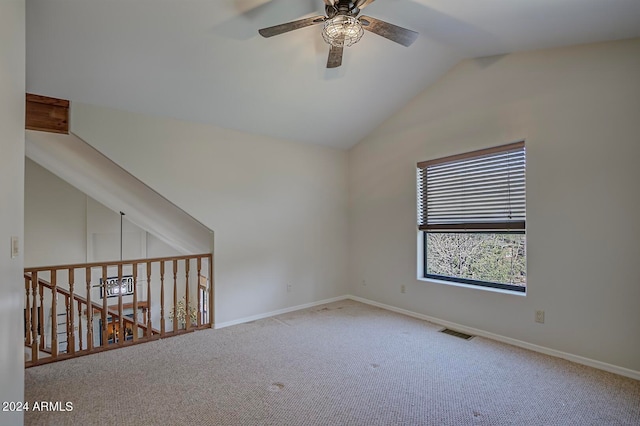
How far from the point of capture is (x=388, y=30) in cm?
219

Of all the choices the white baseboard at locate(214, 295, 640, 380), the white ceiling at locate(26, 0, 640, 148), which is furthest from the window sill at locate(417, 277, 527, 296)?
the white ceiling at locate(26, 0, 640, 148)

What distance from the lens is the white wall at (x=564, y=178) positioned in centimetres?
250

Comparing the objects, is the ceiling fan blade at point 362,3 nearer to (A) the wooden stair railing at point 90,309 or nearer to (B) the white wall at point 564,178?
(B) the white wall at point 564,178

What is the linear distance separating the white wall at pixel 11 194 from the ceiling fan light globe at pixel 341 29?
1.66 m

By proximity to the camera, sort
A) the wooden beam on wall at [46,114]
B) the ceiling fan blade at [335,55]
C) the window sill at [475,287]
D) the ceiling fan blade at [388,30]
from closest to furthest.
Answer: the ceiling fan blade at [388,30], the ceiling fan blade at [335,55], the wooden beam on wall at [46,114], the window sill at [475,287]

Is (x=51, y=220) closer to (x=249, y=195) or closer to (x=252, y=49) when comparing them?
(x=249, y=195)

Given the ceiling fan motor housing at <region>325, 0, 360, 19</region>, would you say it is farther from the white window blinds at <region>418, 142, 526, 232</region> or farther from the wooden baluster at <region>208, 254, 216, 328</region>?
the wooden baluster at <region>208, 254, 216, 328</region>

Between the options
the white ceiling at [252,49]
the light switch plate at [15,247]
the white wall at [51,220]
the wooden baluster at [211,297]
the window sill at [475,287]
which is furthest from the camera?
the white wall at [51,220]

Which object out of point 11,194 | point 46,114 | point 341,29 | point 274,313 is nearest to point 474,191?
point 341,29

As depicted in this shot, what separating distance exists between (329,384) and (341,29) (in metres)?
2.54

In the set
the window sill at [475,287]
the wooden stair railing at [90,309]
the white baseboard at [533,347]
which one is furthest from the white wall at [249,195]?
the window sill at [475,287]

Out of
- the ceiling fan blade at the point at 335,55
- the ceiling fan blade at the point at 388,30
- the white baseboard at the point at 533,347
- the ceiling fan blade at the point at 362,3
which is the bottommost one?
the white baseboard at the point at 533,347

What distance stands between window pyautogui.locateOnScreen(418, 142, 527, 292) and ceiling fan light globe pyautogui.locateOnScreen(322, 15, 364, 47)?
1.99 meters

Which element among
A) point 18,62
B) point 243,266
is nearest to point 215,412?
point 243,266
